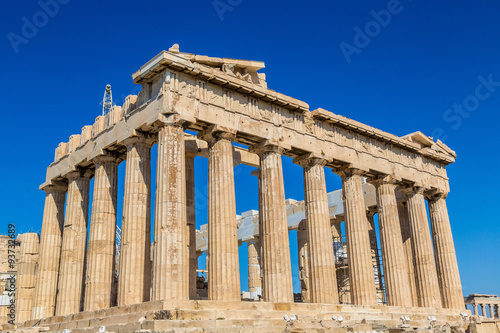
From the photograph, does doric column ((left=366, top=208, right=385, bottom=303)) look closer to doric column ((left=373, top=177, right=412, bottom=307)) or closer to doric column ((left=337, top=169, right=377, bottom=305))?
doric column ((left=373, top=177, right=412, bottom=307))

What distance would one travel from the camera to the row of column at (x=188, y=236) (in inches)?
910

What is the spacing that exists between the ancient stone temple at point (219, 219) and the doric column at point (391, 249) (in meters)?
0.08

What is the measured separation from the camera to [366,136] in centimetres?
3309

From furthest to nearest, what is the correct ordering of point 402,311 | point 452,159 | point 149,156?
1. point 452,159
2. point 402,311
3. point 149,156

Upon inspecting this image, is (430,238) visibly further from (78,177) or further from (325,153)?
(78,177)

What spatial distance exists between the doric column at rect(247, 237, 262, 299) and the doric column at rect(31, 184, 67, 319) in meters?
14.1

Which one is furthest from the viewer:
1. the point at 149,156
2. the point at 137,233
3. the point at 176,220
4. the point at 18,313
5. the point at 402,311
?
Answer: the point at 18,313

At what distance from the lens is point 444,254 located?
36.2 m

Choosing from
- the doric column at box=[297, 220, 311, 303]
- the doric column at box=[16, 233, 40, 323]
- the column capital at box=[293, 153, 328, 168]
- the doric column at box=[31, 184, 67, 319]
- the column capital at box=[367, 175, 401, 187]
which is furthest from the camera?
the doric column at box=[297, 220, 311, 303]

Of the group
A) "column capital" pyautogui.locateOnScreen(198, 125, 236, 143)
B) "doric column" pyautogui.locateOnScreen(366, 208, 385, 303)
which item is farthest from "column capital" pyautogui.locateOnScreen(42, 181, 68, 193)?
"doric column" pyautogui.locateOnScreen(366, 208, 385, 303)

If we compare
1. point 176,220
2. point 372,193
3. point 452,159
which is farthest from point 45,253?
point 452,159

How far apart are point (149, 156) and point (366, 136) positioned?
45.4 feet

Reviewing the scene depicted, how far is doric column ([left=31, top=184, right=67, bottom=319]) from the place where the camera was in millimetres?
29703

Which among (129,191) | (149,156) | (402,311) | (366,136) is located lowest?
(402,311)
